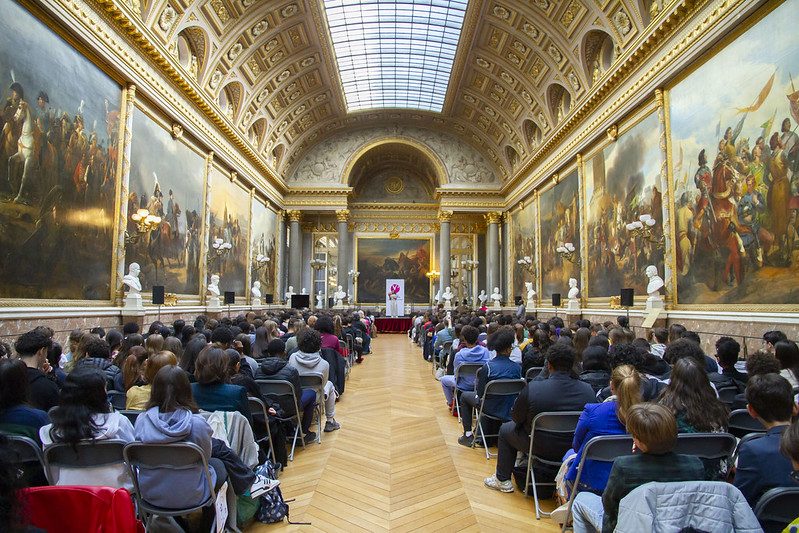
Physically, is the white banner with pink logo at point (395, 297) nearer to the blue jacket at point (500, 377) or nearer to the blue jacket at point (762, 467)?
the blue jacket at point (500, 377)

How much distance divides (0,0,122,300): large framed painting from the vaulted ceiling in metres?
3.00

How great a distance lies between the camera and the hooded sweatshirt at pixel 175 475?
3232 mm

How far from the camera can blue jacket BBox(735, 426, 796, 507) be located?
2666 mm

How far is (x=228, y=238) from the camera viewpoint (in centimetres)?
2002

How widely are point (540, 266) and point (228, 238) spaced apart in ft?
45.5

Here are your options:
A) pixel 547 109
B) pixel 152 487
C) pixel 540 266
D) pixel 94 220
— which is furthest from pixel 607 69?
pixel 152 487

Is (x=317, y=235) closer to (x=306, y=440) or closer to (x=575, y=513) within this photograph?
(x=306, y=440)

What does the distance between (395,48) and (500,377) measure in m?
21.4

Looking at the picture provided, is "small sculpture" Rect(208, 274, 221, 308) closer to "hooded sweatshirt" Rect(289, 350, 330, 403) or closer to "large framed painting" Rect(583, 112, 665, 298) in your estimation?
"hooded sweatshirt" Rect(289, 350, 330, 403)

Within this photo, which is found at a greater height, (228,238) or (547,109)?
(547,109)

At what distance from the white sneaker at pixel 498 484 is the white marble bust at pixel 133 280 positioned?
394 inches

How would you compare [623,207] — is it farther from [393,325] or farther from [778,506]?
[393,325]

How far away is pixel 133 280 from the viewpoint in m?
11.8

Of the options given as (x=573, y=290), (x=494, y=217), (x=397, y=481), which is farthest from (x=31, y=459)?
(x=494, y=217)
